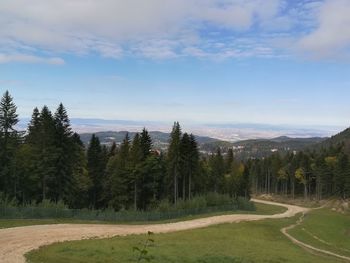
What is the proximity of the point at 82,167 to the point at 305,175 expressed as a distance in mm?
91188

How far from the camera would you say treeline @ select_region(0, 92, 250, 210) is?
66562 millimetres

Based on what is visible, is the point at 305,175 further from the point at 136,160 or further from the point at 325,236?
the point at 325,236

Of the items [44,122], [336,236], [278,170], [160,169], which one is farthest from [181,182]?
[278,170]

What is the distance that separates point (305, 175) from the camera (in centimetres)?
15000

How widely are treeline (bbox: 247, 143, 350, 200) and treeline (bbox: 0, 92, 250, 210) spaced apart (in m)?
49.1

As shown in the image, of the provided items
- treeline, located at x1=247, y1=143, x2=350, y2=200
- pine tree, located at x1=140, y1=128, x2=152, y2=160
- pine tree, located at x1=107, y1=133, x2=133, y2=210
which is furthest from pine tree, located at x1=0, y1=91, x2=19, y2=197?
→ treeline, located at x1=247, y1=143, x2=350, y2=200

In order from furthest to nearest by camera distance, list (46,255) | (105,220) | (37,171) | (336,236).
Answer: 1. (37,171)
2. (336,236)
3. (105,220)
4. (46,255)

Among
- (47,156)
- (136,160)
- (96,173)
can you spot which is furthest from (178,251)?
(96,173)

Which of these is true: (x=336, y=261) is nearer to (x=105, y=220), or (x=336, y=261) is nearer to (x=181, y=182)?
(x=105, y=220)

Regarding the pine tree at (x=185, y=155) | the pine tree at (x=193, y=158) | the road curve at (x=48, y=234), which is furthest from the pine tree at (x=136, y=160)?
the road curve at (x=48, y=234)

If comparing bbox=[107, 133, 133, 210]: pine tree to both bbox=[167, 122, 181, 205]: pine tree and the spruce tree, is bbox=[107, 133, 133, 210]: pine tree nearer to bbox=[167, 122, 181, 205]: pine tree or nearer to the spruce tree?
bbox=[167, 122, 181, 205]: pine tree

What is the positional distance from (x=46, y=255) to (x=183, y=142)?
61.3 metres

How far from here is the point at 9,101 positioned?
2721 inches

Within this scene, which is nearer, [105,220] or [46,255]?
[46,255]
